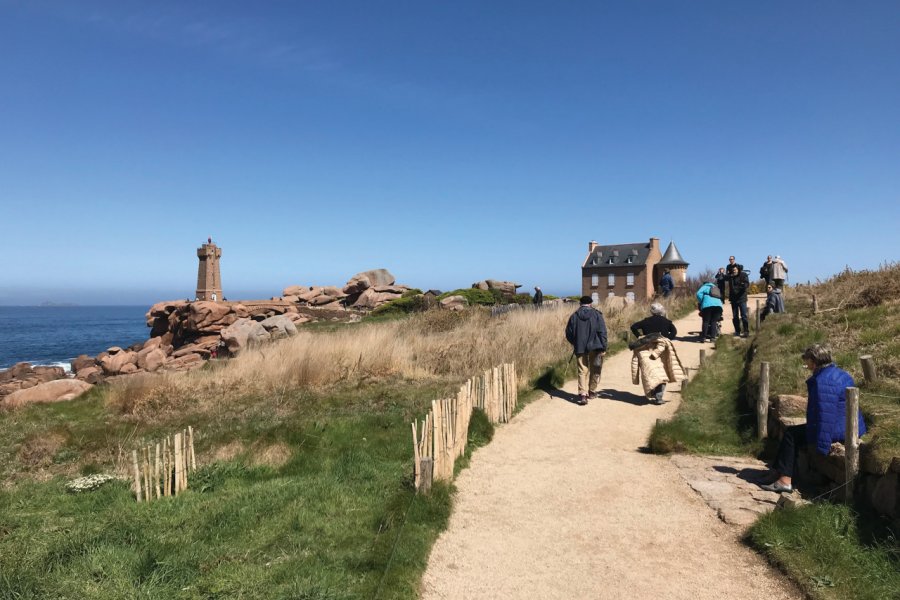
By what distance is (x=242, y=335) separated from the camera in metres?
24.3

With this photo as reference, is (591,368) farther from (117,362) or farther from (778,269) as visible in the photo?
(117,362)

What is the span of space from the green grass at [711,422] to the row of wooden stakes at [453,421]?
2.79 metres

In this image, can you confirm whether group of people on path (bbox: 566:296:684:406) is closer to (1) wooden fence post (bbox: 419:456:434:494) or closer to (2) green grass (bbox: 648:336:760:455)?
(2) green grass (bbox: 648:336:760:455)

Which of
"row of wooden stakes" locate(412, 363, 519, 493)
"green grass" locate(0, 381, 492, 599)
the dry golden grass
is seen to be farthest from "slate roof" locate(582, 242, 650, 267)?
"green grass" locate(0, 381, 492, 599)

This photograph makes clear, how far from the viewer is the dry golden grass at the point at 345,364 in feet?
43.8

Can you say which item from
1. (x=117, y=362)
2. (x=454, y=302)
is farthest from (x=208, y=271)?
(x=454, y=302)

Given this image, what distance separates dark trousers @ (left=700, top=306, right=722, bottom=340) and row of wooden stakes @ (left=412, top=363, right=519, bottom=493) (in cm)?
867

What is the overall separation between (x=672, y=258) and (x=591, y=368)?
177 feet

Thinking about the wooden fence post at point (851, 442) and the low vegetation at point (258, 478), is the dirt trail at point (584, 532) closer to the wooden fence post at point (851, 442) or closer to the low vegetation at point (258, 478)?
A: the low vegetation at point (258, 478)

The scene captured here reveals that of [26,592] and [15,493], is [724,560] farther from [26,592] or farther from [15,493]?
[15,493]

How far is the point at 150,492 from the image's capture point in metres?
7.47

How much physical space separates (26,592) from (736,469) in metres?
7.81

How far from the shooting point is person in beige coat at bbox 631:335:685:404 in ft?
36.5

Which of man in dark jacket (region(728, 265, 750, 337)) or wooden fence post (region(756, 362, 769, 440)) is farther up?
man in dark jacket (region(728, 265, 750, 337))
